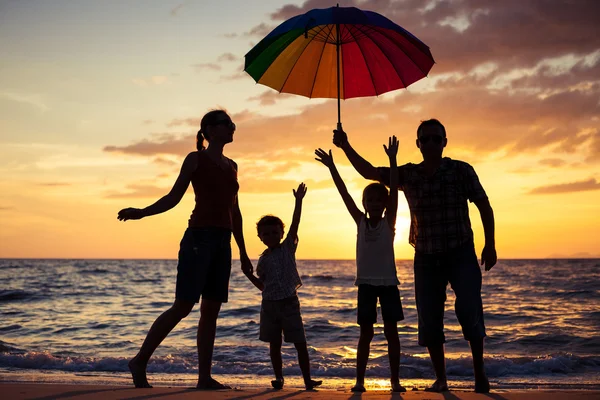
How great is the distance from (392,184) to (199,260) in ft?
5.56

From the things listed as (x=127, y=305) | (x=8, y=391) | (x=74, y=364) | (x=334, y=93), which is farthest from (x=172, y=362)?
(x=127, y=305)

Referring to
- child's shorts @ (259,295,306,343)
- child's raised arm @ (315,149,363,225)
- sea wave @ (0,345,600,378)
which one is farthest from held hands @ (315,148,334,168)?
sea wave @ (0,345,600,378)

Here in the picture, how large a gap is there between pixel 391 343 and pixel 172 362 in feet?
16.4

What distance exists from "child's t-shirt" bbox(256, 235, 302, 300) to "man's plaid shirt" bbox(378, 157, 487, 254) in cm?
123

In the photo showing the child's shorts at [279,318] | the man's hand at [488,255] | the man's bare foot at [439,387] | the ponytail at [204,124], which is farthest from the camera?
the child's shorts at [279,318]

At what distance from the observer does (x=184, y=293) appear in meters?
5.03

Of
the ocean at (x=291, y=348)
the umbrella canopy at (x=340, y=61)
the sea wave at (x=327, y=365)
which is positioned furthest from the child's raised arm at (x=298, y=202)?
the sea wave at (x=327, y=365)

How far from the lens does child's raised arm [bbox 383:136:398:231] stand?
505 cm

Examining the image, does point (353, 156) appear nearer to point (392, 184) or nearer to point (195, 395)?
point (392, 184)

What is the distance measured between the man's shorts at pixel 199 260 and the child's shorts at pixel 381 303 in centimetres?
124

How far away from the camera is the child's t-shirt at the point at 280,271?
568 cm

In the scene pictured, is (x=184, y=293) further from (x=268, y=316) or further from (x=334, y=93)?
(x=334, y=93)

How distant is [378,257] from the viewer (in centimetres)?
532

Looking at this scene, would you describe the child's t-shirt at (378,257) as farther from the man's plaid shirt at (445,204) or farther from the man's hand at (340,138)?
the man's hand at (340,138)
